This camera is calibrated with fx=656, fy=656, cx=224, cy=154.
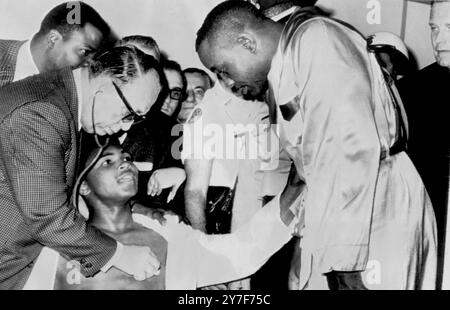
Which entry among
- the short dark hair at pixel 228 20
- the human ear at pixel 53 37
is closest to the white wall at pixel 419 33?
the short dark hair at pixel 228 20

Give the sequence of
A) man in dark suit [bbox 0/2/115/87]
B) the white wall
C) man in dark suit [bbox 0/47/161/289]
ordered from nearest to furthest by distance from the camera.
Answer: man in dark suit [bbox 0/47/161/289], man in dark suit [bbox 0/2/115/87], the white wall

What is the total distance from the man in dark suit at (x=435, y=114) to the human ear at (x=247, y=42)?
20.3 inches

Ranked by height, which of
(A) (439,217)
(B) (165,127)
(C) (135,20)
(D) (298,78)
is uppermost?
(C) (135,20)

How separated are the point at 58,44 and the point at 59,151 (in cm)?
36

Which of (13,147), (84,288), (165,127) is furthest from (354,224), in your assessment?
(13,147)

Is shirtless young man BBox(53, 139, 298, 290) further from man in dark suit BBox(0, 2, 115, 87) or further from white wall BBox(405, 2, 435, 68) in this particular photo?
white wall BBox(405, 2, 435, 68)

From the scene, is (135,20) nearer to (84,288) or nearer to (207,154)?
(207,154)

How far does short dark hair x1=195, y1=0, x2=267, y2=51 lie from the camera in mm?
2117

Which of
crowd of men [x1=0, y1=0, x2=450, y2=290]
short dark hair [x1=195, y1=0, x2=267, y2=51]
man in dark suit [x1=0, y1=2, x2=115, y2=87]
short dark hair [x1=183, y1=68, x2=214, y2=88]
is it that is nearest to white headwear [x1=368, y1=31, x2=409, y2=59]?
crowd of men [x1=0, y1=0, x2=450, y2=290]

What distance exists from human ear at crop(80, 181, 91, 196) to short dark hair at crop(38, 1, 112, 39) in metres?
0.47

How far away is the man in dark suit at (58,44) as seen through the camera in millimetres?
2082

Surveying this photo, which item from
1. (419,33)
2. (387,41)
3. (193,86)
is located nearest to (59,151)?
(193,86)
